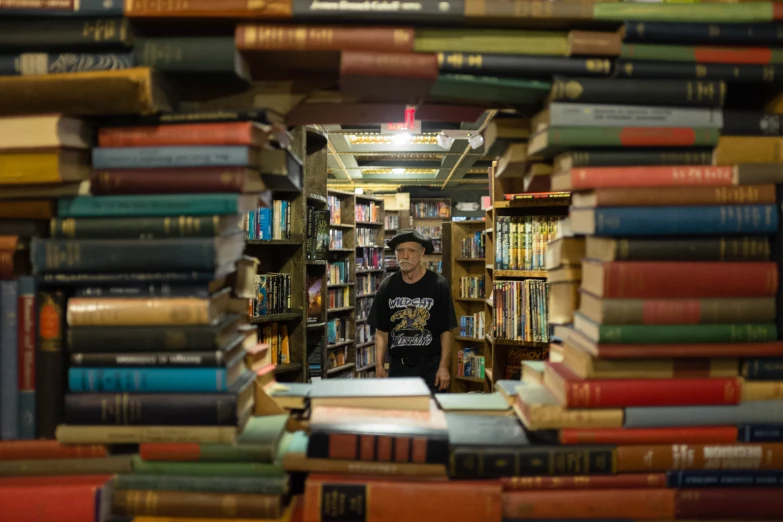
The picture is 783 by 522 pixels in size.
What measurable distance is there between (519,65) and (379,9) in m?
0.30

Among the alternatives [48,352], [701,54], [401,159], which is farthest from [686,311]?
[401,159]

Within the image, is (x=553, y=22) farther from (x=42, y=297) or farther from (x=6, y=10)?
(x=42, y=297)

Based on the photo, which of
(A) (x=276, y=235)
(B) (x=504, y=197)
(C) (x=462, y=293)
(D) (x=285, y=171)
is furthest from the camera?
(C) (x=462, y=293)

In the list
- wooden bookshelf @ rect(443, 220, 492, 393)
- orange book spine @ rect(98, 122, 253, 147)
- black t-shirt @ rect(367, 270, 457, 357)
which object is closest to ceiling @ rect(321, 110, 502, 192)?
wooden bookshelf @ rect(443, 220, 492, 393)

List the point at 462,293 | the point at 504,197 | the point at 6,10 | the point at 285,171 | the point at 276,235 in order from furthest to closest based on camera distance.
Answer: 1. the point at 462,293
2. the point at 504,197
3. the point at 276,235
4. the point at 285,171
5. the point at 6,10

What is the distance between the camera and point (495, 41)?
1099mm

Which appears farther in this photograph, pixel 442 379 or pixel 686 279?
pixel 442 379

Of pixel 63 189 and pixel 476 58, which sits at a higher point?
pixel 476 58

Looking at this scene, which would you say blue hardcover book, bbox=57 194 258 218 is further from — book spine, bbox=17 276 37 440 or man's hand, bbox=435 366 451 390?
man's hand, bbox=435 366 451 390

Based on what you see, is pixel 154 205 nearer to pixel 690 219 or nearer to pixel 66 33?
pixel 66 33

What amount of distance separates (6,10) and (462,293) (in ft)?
15.7

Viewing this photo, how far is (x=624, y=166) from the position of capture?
111cm

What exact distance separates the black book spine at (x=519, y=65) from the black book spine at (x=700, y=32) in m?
0.08

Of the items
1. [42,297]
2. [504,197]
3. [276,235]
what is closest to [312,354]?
[276,235]
